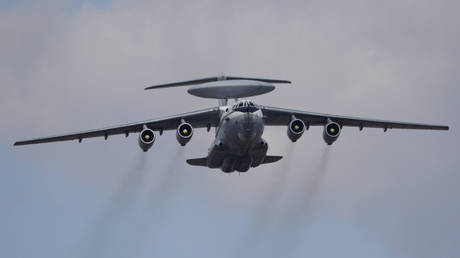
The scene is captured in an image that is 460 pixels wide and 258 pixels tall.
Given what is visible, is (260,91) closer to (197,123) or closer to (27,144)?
(197,123)

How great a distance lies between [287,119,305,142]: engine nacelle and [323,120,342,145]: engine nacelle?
986 millimetres

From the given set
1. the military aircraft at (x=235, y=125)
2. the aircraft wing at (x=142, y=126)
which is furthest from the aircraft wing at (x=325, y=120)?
the aircraft wing at (x=142, y=126)

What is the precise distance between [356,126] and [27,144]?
13.4m

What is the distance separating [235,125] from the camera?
36906 mm

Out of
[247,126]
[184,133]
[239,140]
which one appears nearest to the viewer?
[247,126]

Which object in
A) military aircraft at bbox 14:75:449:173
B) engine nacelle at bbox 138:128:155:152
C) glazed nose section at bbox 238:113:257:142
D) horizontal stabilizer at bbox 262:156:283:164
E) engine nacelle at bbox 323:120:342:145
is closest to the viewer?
military aircraft at bbox 14:75:449:173

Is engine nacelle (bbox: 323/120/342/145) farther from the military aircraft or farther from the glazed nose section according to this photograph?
the glazed nose section

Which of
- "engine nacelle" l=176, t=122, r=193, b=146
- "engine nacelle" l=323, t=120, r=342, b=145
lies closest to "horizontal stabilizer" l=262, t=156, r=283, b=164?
"engine nacelle" l=323, t=120, r=342, b=145

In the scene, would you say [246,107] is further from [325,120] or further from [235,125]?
[325,120]

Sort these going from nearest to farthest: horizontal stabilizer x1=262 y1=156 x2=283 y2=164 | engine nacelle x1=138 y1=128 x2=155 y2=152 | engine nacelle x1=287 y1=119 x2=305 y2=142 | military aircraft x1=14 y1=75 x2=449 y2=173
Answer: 1. military aircraft x1=14 y1=75 x2=449 y2=173
2. engine nacelle x1=138 y1=128 x2=155 y2=152
3. engine nacelle x1=287 y1=119 x2=305 y2=142
4. horizontal stabilizer x1=262 y1=156 x2=283 y2=164

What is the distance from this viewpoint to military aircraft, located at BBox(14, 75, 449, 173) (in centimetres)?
3459

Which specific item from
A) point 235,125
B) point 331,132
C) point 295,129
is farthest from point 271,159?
point 235,125

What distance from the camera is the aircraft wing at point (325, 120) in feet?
133

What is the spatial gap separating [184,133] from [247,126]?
2978mm
